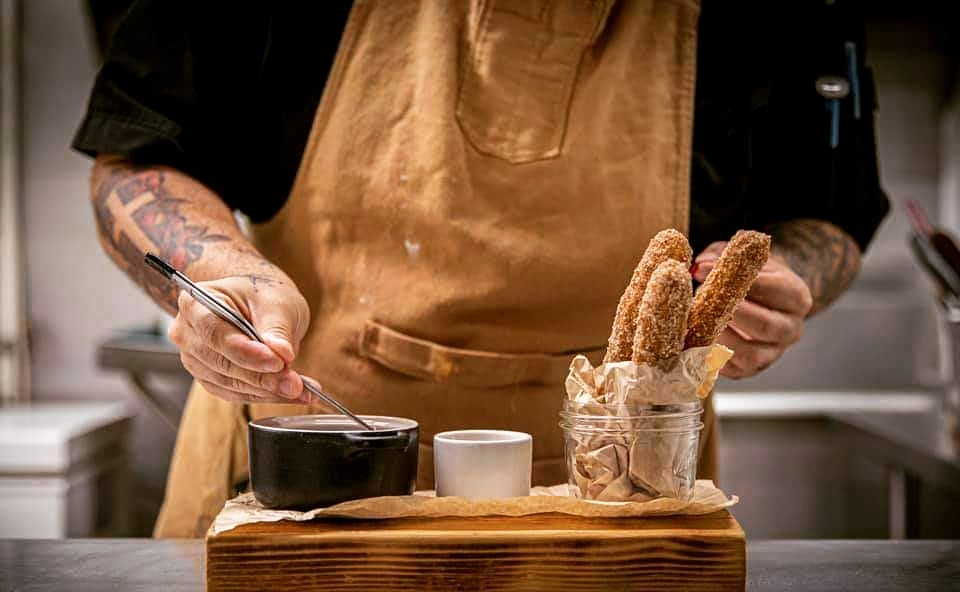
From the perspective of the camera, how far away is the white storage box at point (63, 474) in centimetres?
233

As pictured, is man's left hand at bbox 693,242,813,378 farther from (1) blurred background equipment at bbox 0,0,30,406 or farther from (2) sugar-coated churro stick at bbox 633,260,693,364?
(1) blurred background equipment at bbox 0,0,30,406

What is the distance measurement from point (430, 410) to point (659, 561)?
48 centimetres

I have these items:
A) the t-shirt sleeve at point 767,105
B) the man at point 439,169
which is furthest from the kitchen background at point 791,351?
the man at point 439,169

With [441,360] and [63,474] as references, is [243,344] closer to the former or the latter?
[441,360]

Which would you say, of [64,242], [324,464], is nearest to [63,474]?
[64,242]

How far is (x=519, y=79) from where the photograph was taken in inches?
50.5

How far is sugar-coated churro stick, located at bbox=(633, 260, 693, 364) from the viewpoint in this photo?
2.83 feet

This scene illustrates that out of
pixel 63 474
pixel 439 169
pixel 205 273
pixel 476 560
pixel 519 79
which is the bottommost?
pixel 63 474

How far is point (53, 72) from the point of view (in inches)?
122

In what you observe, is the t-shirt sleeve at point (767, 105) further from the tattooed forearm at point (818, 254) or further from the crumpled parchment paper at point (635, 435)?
the crumpled parchment paper at point (635, 435)

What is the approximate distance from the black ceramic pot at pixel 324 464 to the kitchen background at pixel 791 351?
199cm

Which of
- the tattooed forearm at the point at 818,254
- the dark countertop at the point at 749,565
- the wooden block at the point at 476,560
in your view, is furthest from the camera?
the tattooed forearm at the point at 818,254

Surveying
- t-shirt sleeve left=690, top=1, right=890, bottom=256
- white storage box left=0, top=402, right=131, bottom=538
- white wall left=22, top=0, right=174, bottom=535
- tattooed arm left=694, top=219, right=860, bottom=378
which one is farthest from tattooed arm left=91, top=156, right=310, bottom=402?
white wall left=22, top=0, right=174, bottom=535

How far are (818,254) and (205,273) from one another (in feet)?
2.65
